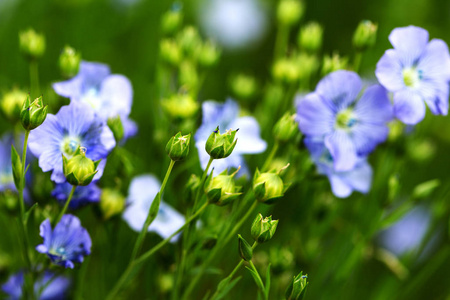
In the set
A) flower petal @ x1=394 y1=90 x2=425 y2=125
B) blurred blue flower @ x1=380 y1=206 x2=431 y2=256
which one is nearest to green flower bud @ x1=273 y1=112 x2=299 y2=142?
flower petal @ x1=394 y1=90 x2=425 y2=125

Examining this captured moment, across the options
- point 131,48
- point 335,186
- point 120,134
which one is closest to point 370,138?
point 335,186

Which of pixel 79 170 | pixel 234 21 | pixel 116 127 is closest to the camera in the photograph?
pixel 79 170

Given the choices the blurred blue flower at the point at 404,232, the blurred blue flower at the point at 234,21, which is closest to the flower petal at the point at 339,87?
the blurred blue flower at the point at 404,232

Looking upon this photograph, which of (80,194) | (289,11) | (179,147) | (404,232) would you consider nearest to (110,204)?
(80,194)

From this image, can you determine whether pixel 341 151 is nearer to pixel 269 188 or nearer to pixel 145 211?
pixel 269 188

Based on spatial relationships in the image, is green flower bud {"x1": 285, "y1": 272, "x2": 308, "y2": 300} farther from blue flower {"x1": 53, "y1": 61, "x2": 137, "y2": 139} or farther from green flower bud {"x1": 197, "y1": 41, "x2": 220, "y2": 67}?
green flower bud {"x1": 197, "y1": 41, "x2": 220, "y2": 67}

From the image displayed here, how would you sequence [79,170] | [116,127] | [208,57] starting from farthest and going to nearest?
[208,57], [116,127], [79,170]

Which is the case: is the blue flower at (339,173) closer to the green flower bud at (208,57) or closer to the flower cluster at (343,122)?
the flower cluster at (343,122)
